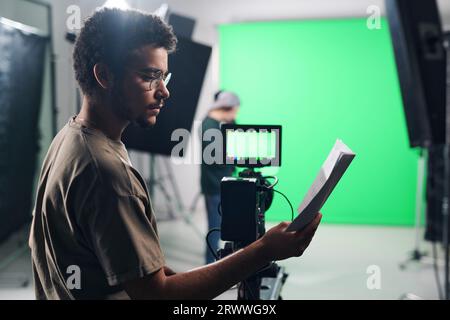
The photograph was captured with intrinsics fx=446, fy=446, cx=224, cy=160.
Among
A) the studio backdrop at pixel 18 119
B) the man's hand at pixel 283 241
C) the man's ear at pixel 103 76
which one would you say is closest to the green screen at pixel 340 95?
the studio backdrop at pixel 18 119

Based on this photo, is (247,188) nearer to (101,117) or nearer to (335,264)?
(101,117)

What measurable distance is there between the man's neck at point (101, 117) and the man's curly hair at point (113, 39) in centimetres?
3

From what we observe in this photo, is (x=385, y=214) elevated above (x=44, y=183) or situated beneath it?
situated beneath

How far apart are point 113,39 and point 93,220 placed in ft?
1.18

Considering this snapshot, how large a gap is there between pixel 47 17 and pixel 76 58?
269 cm

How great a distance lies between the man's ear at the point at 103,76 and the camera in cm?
88

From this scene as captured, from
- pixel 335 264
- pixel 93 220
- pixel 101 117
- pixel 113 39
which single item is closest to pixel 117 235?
pixel 93 220

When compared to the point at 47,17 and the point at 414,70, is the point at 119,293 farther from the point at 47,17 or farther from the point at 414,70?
the point at 47,17

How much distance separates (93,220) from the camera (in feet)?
2.53

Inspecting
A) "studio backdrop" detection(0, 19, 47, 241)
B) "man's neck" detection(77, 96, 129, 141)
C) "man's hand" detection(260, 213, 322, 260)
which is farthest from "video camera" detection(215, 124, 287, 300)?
"studio backdrop" detection(0, 19, 47, 241)

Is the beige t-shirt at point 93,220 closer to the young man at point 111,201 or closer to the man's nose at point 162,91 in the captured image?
the young man at point 111,201
